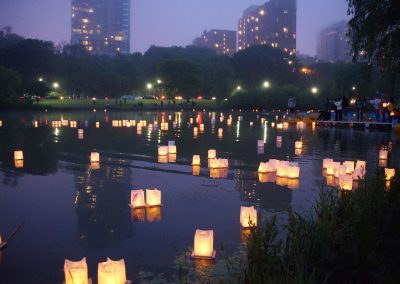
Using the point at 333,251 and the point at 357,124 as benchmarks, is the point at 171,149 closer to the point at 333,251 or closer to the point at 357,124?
the point at 333,251

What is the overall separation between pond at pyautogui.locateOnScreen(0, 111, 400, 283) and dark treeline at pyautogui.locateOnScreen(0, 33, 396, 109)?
32.1m

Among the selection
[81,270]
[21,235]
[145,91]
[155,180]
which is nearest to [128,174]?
[155,180]

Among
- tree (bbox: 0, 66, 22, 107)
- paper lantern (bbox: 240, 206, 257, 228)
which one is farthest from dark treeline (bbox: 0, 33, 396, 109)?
paper lantern (bbox: 240, 206, 257, 228)

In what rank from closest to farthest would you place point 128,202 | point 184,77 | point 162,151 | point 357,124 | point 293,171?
point 128,202, point 293,171, point 162,151, point 357,124, point 184,77

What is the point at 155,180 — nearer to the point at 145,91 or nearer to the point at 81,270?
the point at 81,270

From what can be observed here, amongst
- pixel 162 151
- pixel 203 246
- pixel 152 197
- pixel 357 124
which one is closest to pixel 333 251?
pixel 203 246

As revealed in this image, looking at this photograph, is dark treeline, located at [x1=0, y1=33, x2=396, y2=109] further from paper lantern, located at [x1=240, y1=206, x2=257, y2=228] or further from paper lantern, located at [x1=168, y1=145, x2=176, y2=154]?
paper lantern, located at [x1=240, y1=206, x2=257, y2=228]

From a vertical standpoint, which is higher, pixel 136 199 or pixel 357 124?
pixel 357 124

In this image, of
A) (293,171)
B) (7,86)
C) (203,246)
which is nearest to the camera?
(203,246)

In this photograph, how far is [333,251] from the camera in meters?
4.81

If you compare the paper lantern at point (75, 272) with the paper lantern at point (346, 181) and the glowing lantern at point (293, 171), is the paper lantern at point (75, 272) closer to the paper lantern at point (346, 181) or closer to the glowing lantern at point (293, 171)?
the paper lantern at point (346, 181)

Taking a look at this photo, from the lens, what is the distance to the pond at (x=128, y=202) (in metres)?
6.02

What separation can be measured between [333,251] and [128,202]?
16.9ft

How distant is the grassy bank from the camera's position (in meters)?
4.34
